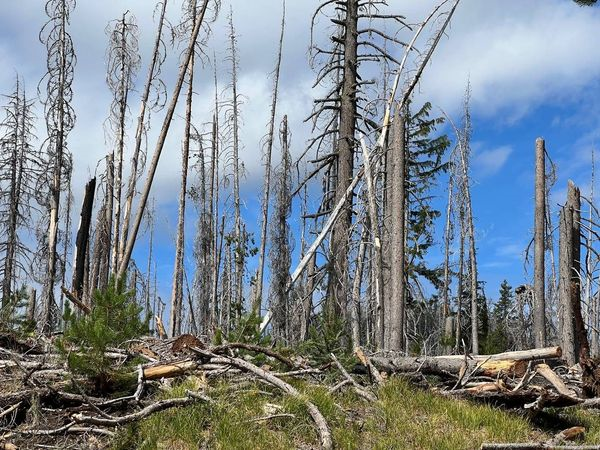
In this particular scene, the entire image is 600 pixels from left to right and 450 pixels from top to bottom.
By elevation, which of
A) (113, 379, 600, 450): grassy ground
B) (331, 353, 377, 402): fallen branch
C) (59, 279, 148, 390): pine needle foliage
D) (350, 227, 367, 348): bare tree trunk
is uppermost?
(350, 227, 367, 348): bare tree trunk

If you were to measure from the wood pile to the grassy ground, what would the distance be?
0.50ft

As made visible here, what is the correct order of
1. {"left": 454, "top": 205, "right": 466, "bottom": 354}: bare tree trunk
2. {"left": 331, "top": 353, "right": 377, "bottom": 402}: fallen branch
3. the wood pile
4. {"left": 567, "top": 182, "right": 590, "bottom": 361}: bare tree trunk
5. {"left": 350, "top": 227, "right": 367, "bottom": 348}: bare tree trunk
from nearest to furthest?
1. the wood pile
2. {"left": 331, "top": 353, "right": 377, "bottom": 402}: fallen branch
3. {"left": 350, "top": 227, "right": 367, "bottom": 348}: bare tree trunk
4. {"left": 567, "top": 182, "right": 590, "bottom": 361}: bare tree trunk
5. {"left": 454, "top": 205, "right": 466, "bottom": 354}: bare tree trunk

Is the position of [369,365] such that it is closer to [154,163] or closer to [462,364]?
[462,364]

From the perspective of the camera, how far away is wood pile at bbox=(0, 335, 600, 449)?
584 cm

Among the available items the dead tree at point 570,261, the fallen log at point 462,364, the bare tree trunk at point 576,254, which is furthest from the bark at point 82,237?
the bare tree trunk at point 576,254

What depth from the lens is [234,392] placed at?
642 centimetres

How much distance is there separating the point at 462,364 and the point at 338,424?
2.20 metres

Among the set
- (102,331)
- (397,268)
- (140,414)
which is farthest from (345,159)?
(140,414)

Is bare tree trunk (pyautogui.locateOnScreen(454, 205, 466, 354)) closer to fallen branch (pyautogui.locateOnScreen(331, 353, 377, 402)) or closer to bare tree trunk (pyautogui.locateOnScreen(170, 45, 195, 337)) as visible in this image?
bare tree trunk (pyautogui.locateOnScreen(170, 45, 195, 337))

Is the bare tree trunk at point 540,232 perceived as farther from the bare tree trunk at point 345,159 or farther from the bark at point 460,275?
the bark at point 460,275

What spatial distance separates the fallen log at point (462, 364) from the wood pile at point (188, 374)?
1 centimetres

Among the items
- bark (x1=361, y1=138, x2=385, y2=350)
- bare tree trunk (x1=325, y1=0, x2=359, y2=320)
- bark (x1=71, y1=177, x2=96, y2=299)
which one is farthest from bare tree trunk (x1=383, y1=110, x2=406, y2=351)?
bark (x1=71, y1=177, x2=96, y2=299)

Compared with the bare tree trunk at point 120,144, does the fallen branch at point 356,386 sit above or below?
below

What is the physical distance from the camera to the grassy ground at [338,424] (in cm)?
561
